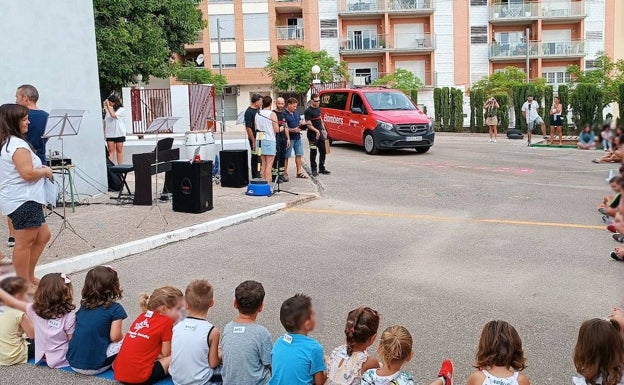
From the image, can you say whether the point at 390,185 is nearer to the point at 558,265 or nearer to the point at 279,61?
the point at 558,265

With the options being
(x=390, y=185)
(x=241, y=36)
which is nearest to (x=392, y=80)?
(x=241, y=36)

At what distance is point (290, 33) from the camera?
56.3m

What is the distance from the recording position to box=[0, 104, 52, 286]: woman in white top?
6.11m

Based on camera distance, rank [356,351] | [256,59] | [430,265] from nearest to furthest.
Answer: [356,351], [430,265], [256,59]

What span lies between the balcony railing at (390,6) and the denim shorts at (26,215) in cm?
5022

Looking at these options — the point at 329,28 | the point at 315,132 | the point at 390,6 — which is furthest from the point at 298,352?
the point at 329,28

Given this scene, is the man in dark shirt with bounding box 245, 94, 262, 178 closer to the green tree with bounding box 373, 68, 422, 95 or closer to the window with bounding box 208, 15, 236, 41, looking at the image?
the green tree with bounding box 373, 68, 422, 95

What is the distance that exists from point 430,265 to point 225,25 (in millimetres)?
52179

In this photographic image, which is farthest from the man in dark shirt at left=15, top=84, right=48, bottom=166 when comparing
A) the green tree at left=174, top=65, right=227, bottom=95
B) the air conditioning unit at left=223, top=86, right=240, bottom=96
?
the air conditioning unit at left=223, top=86, right=240, bottom=96

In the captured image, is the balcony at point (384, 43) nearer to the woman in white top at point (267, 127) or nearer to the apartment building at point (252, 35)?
the apartment building at point (252, 35)

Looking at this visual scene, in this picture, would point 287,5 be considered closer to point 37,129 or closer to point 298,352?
point 37,129

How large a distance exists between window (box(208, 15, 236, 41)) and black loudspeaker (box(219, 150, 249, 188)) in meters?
45.0

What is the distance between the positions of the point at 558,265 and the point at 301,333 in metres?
4.58

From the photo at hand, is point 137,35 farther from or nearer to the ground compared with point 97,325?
farther from the ground
